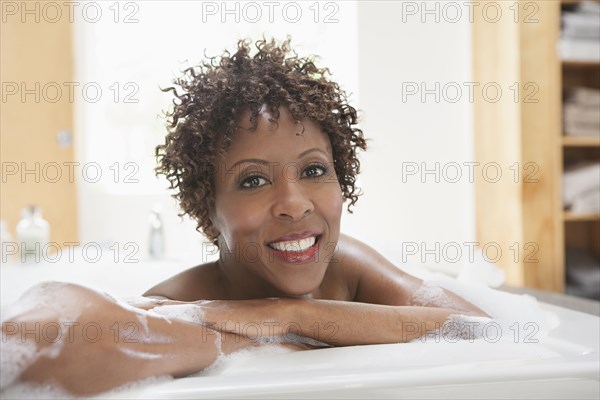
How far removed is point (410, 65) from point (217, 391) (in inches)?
90.1

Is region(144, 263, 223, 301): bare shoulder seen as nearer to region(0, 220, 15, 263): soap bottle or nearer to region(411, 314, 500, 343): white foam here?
region(411, 314, 500, 343): white foam

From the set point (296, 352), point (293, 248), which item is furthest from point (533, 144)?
point (296, 352)

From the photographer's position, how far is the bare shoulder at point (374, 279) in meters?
1.28

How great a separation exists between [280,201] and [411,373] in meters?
0.33

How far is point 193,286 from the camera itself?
119cm

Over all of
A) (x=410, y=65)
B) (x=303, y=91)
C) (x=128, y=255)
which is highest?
(x=410, y=65)

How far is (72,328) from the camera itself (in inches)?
31.8

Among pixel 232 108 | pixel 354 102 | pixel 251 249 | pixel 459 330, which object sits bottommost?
pixel 459 330

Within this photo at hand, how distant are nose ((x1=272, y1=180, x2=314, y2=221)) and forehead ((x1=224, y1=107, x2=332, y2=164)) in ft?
0.16

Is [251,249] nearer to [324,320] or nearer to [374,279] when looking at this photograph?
[324,320]

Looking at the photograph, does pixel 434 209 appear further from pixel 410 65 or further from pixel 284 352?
pixel 284 352

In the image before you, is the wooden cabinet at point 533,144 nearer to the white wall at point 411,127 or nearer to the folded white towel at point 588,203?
the folded white towel at point 588,203

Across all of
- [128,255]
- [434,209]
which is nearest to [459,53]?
[434,209]

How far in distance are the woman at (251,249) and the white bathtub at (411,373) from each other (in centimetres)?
4
